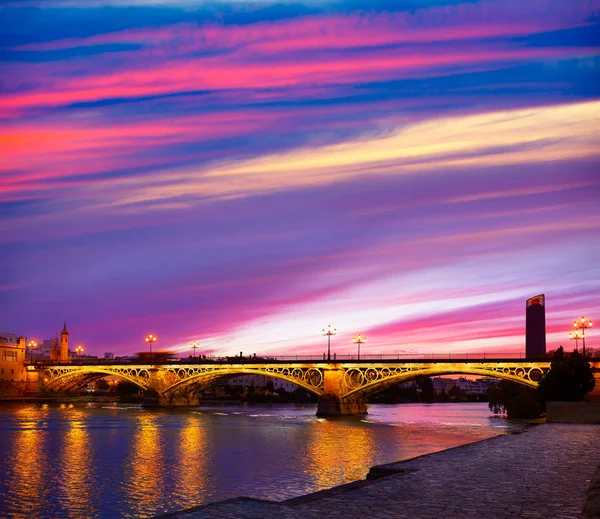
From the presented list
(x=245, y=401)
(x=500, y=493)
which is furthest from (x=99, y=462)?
(x=245, y=401)

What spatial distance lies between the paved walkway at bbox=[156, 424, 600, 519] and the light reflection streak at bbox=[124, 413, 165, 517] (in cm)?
889

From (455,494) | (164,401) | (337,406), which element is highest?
(455,494)

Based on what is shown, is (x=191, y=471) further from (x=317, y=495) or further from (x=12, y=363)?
(x=12, y=363)

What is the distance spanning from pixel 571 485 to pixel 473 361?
70519mm

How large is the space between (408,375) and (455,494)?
74.6 m

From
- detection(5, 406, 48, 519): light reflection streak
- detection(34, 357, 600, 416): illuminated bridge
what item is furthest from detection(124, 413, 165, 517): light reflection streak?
detection(34, 357, 600, 416): illuminated bridge

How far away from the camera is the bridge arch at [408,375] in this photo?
84.6 meters

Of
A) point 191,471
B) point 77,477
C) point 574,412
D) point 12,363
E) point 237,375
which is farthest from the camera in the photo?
point 12,363

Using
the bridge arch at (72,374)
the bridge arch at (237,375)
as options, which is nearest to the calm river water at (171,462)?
the bridge arch at (237,375)

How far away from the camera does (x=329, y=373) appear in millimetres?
97875

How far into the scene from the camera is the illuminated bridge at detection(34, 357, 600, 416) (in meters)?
87.0

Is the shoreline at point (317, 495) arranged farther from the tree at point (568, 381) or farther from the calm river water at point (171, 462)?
A: the tree at point (568, 381)

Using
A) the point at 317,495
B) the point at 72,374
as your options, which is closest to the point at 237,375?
the point at 72,374

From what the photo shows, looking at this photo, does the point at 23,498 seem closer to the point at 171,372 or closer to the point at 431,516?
the point at 431,516
